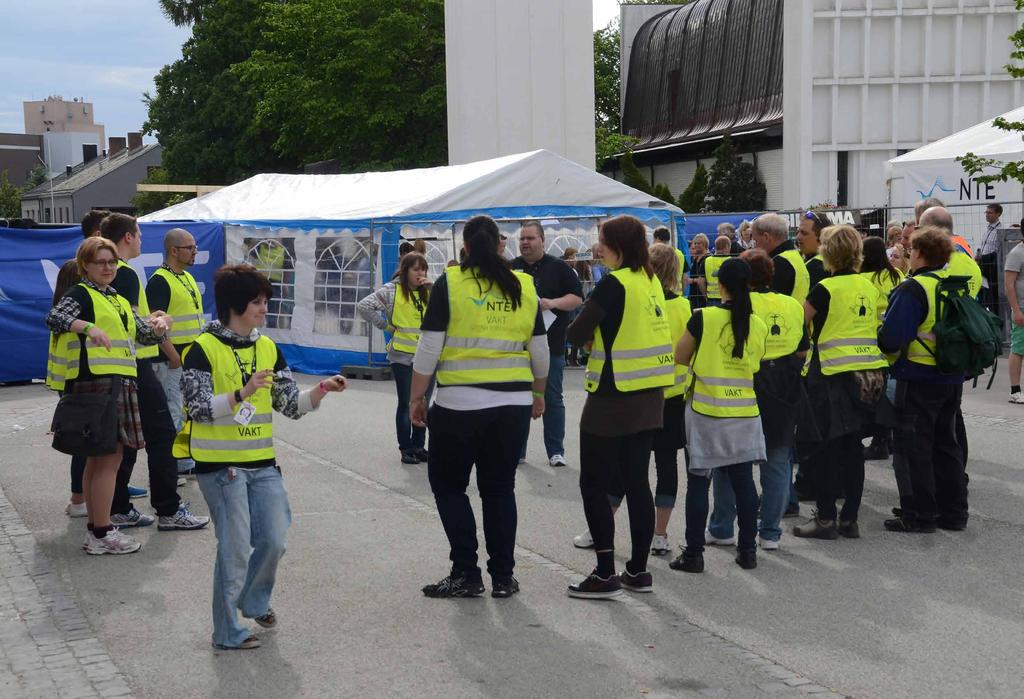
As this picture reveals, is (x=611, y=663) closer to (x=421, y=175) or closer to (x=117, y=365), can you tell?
(x=117, y=365)

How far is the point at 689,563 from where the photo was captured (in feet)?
22.6

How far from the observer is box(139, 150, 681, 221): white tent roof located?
727 inches

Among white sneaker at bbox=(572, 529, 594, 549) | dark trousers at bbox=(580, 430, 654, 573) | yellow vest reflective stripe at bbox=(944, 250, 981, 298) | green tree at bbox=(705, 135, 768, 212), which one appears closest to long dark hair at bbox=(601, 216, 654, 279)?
dark trousers at bbox=(580, 430, 654, 573)

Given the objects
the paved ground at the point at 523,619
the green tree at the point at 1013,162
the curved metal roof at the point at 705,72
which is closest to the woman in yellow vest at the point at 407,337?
the paved ground at the point at 523,619

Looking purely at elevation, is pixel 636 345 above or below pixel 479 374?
above

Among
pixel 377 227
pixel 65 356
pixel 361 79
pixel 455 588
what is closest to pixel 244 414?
pixel 455 588

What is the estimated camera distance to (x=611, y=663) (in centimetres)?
536

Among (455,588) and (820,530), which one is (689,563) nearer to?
(820,530)

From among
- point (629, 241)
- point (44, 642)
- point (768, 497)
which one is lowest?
point (44, 642)

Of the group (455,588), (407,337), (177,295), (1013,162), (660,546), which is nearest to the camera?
(455,588)

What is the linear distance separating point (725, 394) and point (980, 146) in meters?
12.0

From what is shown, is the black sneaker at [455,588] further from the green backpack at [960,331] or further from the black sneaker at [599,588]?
the green backpack at [960,331]

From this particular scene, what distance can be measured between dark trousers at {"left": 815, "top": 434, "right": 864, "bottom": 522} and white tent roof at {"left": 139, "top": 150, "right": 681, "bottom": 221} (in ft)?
36.4

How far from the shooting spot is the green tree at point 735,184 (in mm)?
43656
